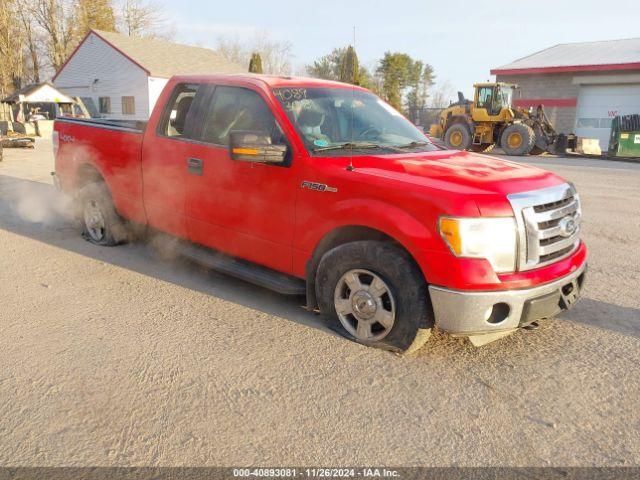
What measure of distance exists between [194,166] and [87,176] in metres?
2.23

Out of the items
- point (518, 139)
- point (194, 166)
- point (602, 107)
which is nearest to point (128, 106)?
point (518, 139)

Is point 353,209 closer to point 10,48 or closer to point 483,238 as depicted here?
point 483,238

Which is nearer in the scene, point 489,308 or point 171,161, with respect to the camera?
point 489,308

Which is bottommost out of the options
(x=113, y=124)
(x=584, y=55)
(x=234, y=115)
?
(x=113, y=124)

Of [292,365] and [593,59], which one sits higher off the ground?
[593,59]

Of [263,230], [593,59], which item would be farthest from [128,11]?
[263,230]

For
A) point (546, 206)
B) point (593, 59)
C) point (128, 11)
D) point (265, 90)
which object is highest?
point (128, 11)

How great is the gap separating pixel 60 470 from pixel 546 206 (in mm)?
3052

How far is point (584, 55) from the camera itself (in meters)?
30.9

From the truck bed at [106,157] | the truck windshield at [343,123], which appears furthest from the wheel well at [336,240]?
the truck bed at [106,157]

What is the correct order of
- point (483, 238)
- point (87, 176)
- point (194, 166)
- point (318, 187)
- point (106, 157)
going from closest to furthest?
1. point (483, 238)
2. point (318, 187)
3. point (194, 166)
4. point (106, 157)
5. point (87, 176)

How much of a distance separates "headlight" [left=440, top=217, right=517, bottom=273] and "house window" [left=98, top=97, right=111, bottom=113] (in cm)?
3968

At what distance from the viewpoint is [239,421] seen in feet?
8.74

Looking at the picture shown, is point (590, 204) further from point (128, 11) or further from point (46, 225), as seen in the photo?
point (128, 11)
